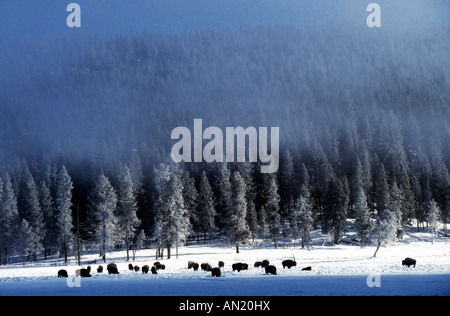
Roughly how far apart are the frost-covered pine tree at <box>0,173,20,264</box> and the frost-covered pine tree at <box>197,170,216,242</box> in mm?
33864

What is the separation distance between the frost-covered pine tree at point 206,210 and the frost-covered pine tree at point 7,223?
33864 millimetres

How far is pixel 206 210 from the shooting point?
84.4 metres

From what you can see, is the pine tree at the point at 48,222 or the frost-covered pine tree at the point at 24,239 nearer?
the frost-covered pine tree at the point at 24,239

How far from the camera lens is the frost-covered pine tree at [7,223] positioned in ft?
224

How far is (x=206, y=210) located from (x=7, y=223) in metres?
36.1

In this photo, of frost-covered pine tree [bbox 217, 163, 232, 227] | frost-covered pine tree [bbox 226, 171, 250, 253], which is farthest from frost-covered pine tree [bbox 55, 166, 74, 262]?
frost-covered pine tree [bbox 217, 163, 232, 227]

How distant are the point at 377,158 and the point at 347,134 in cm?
2326

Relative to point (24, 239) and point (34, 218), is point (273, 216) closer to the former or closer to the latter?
point (34, 218)

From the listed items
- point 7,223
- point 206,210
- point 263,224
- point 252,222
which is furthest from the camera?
point 206,210

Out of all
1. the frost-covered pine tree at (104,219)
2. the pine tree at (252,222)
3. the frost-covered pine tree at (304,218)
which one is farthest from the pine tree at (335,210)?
the frost-covered pine tree at (104,219)

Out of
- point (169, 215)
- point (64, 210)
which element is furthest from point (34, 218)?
point (169, 215)

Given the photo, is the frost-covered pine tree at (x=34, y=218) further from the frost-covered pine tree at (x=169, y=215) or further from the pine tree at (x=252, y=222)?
the pine tree at (x=252, y=222)

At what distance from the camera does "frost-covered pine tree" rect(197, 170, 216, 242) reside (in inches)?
3307
